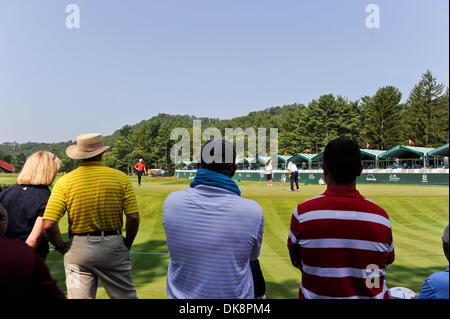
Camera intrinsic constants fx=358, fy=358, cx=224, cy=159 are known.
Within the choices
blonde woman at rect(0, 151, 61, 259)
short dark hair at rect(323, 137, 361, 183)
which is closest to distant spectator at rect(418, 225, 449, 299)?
short dark hair at rect(323, 137, 361, 183)

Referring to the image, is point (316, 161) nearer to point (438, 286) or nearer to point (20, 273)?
point (438, 286)

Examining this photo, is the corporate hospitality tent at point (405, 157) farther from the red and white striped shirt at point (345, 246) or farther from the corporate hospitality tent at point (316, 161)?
the red and white striped shirt at point (345, 246)

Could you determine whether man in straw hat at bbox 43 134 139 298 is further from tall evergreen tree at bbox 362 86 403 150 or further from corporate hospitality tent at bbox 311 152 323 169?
tall evergreen tree at bbox 362 86 403 150

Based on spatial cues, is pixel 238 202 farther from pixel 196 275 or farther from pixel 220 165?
pixel 196 275

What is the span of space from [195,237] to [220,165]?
53 centimetres

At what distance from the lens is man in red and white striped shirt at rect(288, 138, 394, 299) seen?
2.39m

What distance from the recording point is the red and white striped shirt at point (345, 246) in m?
2.39

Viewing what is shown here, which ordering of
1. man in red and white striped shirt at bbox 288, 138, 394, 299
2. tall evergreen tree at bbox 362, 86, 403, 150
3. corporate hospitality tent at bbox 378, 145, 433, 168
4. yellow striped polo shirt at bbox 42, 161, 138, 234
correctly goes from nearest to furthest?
man in red and white striped shirt at bbox 288, 138, 394, 299
yellow striped polo shirt at bbox 42, 161, 138, 234
corporate hospitality tent at bbox 378, 145, 433, 168
tall evergreen tree at bbox 362, 86, 403, 150

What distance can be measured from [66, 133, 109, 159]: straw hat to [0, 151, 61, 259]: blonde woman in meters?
0.33

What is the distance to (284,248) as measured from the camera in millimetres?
10211

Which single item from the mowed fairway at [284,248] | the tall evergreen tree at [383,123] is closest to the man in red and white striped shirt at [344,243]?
the mowed fairway at [284,248]

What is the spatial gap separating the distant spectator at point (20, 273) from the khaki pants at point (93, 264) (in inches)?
72.3

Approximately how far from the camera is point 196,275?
2461mm
